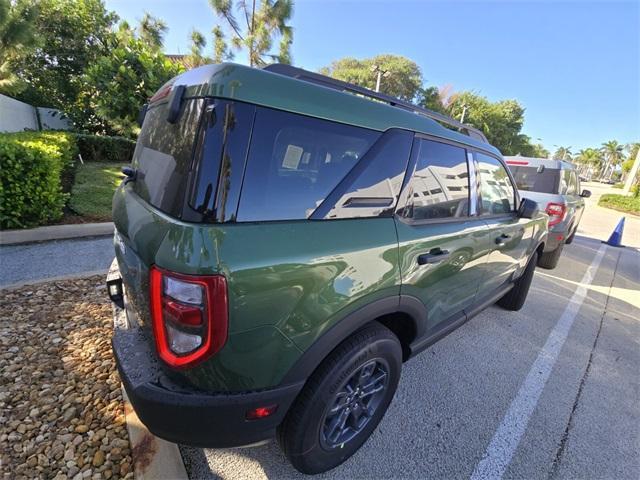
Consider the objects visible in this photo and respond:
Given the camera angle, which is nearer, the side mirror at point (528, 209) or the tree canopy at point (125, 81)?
the side mirror at point (528, 209)

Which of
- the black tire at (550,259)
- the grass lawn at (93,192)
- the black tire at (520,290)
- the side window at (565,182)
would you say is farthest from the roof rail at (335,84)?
the grass lawn at (93,192)

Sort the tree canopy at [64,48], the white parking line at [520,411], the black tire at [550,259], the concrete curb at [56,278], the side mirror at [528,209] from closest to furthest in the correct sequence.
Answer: the white parking line at [520,411], the side mirror at [528,209], the concrete curb at [56,278], the black tire at [550,259], the tree canopy at [64,48]

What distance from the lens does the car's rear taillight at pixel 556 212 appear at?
512 centimetres

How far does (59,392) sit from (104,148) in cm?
1206

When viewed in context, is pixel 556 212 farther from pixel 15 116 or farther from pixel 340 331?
pixel 15 116

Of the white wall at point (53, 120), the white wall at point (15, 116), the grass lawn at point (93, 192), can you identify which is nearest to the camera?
the grass lawn at point (93, 192)

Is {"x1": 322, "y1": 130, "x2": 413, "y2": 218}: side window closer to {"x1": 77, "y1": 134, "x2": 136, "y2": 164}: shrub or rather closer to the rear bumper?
the rear bumper

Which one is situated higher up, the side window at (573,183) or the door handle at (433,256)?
the side window at (573,183)

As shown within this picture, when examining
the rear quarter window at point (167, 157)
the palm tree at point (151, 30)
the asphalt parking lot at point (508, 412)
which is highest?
the palm tree at point (151, 30)

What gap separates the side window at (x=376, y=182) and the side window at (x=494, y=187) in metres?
1.09

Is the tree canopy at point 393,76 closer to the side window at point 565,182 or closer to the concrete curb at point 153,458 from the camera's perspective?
the side window at point 565,182

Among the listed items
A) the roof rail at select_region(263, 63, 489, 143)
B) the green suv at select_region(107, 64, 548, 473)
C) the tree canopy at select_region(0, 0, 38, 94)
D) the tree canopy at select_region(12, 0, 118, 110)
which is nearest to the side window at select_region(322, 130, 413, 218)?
the green suv at select_region(107, 64, 548, 473)

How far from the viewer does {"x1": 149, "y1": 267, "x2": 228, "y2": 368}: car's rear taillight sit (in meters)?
1.12

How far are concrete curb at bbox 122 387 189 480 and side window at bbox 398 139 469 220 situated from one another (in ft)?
6.06
